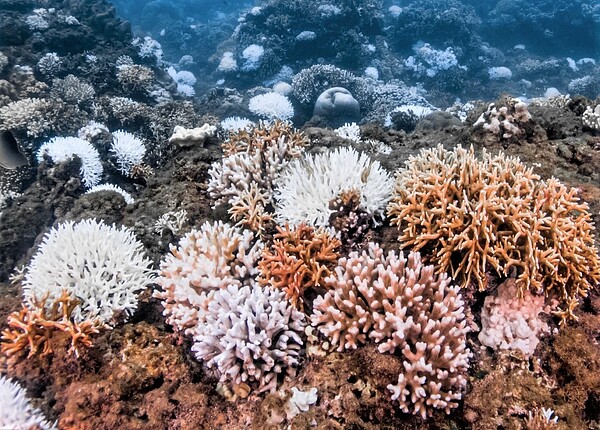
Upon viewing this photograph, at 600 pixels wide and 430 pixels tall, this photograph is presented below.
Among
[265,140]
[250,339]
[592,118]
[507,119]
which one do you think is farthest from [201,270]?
[592,118]

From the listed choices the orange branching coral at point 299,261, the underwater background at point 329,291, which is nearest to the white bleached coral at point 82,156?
the underwater background at point 329,291

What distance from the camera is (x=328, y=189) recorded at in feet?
12.4

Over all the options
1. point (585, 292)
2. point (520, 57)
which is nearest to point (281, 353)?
point (585, 292)

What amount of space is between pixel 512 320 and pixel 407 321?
1.02 m

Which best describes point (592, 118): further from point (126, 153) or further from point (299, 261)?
point (126, 153)

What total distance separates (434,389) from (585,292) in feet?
5.21

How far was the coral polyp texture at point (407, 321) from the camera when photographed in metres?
2.57

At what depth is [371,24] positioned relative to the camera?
70.0 ft

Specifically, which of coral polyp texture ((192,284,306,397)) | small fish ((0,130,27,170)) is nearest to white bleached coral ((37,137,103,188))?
small fish ((0,130,27,170))

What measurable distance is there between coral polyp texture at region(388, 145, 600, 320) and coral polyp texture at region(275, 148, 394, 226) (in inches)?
14.5

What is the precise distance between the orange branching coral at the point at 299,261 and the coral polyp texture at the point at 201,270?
8.6 inches

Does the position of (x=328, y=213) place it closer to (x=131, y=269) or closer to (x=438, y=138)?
(x=131, y=269)

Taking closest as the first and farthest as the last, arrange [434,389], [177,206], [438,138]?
[434,389] < [177,206] < [438,138]

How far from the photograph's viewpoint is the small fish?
737 cm
